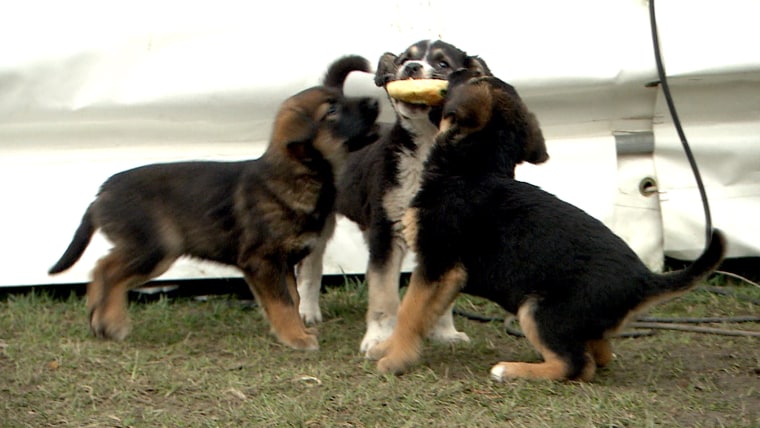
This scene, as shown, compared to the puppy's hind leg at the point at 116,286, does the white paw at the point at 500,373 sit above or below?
below

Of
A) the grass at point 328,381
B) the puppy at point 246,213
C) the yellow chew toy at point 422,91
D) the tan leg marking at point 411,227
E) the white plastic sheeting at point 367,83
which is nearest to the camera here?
the grass at point 328,381

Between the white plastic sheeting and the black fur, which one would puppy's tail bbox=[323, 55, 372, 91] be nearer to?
the white plastic sheeting

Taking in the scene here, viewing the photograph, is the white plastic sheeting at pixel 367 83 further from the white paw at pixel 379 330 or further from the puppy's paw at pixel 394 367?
the puppy's paw at pixel 394 367

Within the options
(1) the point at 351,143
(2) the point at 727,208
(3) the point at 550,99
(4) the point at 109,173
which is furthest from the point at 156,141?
(2) the point at 727,208

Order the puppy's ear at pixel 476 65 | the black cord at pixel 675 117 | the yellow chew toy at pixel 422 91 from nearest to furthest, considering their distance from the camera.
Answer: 1. the yellow chew toy at pixel 422 91
2. the puppy's ear at pixel 476 65
3. the black cord at pixel 675 117

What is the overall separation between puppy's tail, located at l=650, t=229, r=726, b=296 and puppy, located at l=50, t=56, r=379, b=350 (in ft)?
5.91

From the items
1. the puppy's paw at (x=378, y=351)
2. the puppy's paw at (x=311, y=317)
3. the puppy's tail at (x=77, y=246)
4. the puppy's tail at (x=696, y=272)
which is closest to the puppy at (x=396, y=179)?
the puppy's paw at (x=378, y=351)

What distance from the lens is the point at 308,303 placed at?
6715 mm

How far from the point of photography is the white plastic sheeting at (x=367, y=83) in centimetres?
729

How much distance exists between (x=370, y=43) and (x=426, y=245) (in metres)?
2.49

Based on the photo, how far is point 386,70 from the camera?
6316mm

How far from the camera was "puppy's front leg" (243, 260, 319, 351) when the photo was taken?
5.87 meters

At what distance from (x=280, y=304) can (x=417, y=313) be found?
39.8 inches

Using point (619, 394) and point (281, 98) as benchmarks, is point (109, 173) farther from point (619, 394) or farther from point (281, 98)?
point (619, 394)
